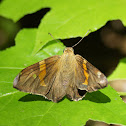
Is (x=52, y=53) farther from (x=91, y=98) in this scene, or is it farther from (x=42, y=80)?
(x=91, y=98)

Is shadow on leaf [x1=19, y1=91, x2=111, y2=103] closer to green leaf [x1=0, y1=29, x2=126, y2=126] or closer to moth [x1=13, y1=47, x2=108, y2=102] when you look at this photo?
green leaf [x1=0, y1=29, x2=126, y2=126]

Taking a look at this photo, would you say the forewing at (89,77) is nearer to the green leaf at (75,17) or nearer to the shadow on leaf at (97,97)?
the shadow on leaf at (97,97)

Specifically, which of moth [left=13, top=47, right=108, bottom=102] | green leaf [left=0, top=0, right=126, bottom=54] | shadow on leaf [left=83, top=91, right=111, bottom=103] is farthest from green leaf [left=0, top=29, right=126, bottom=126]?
green leaf [left=0, top=0, right=126, bottom=54]

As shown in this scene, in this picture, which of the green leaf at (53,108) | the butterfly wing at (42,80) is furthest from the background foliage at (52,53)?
the butterfly wing at (42,80)

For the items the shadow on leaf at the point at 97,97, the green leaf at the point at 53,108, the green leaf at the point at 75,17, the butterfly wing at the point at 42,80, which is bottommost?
Answer: the green leaf at the point at 53,108

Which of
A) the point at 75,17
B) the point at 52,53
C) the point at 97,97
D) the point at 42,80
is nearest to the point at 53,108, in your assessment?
the point at 42,80

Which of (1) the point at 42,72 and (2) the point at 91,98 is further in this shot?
(1) the point at 42,72

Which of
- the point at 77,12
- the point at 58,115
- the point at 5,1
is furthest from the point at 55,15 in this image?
the point at 58,115
